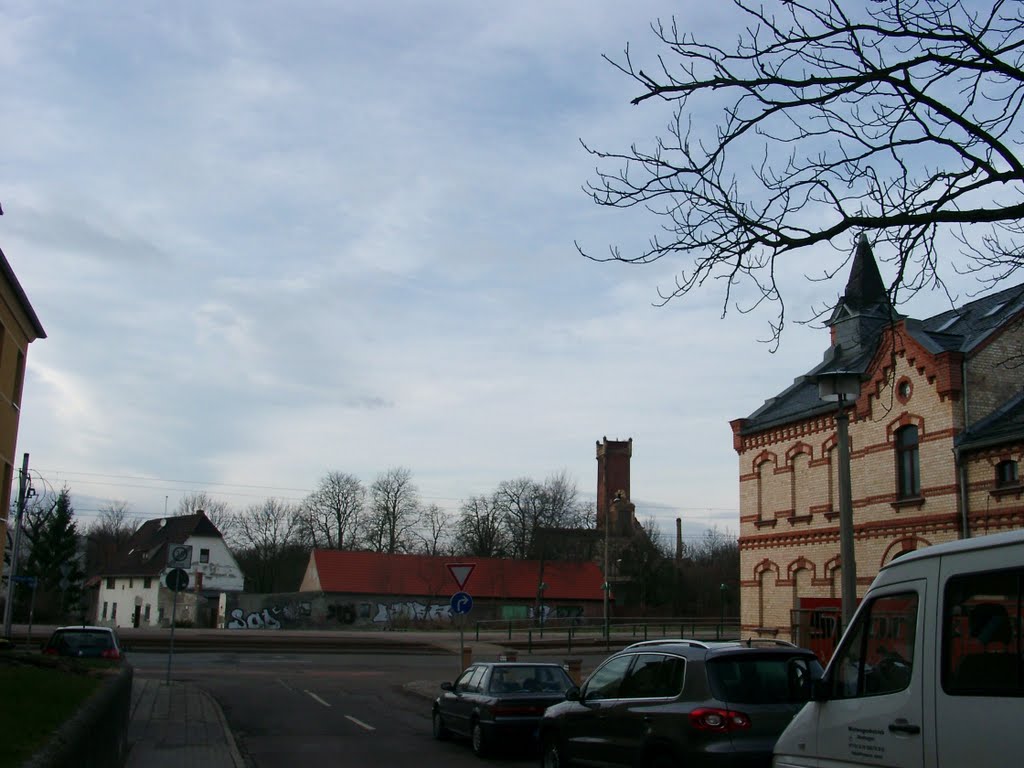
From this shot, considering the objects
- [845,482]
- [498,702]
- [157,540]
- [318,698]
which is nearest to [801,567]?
[318,698]

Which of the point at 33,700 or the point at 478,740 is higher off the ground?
the point at 33,700

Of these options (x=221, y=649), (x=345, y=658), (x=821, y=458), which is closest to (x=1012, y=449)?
(x=821, y=458)

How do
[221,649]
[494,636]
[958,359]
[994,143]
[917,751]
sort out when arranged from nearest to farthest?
[917,751], [994,143], [958,359], [221,649], [494,636]

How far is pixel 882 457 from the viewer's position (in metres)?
26.2

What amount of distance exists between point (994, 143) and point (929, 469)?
17912 millimetres

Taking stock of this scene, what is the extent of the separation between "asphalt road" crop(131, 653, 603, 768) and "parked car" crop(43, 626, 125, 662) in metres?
2.68

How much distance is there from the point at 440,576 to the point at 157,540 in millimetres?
27809

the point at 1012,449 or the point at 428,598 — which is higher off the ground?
the point at 1012,449

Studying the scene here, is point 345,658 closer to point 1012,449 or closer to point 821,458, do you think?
point 821,458

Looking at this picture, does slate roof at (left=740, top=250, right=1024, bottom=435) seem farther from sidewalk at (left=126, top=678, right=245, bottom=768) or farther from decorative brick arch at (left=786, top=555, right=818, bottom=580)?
sidewalk at (left=126, top=678, right=245, bottom=768)

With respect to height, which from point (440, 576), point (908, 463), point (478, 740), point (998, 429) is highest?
point (998, 429)

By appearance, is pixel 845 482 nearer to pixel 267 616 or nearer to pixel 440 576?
pixel 267 616

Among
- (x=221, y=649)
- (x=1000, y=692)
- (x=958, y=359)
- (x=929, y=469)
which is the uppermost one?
(x=958, y=359)

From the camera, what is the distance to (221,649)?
41688 mm
